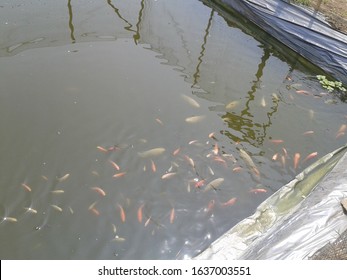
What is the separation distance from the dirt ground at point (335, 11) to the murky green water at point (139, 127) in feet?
3.46

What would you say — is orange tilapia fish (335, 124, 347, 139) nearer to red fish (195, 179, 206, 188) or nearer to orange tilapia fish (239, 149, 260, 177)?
orange tilapia fish (239, 149, 260, 177)

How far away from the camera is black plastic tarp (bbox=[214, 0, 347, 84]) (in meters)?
7.31

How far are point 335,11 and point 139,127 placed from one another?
5934mm

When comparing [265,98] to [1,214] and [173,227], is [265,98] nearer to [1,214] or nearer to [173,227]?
[173,227]

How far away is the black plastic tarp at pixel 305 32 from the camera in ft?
24.0

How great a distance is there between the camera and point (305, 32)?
769cm

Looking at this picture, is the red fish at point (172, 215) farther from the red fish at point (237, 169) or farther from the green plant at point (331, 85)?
the green plant at point (331, 85)

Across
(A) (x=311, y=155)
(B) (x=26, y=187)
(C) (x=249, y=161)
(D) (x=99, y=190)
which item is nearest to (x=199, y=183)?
(C) (x=249, y=161)

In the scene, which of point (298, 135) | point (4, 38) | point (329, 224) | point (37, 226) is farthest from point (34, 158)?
point (298, 135)

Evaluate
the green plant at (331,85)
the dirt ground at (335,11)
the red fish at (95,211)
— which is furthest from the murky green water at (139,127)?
the dirt ground at (335,11)

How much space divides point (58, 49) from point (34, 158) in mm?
2897

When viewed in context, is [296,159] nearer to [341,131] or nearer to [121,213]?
[341,131]

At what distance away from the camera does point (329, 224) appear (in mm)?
3748
